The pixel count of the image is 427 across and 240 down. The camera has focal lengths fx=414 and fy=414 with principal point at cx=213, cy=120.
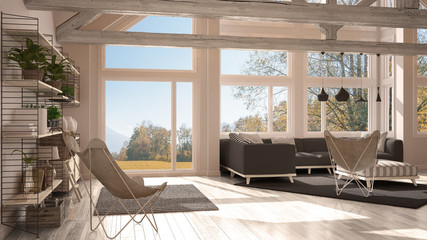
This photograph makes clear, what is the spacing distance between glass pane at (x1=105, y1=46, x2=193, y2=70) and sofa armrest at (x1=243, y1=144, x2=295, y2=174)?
2.46 meters

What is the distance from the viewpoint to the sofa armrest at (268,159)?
742 centimetres

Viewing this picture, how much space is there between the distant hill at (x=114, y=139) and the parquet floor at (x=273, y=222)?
2.81 meters

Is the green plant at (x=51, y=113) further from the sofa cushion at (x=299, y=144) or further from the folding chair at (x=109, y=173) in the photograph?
the sofa cushion at (x=299, y=144)

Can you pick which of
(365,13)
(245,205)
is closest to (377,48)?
(365,13)

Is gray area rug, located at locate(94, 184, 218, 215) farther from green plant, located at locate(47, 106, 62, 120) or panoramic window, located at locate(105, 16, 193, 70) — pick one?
panoramic window, located at locate(105, 16, 193, 70)

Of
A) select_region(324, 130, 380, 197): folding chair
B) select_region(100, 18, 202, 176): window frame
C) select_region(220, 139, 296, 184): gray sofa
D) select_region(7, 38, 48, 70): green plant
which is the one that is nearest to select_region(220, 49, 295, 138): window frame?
select_region(100, 18, 202, 176): window frame

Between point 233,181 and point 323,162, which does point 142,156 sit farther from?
point 323,162

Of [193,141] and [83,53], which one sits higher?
[83,53]

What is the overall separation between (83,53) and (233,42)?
118 inches

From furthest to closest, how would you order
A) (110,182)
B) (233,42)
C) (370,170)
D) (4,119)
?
(233,42), (370,170), (4,119), (110,182)

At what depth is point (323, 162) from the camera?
896 centimetres

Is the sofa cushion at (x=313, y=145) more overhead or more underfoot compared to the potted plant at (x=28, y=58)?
more underfoot

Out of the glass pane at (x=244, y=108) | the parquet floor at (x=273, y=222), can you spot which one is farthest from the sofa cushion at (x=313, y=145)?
the parquet floor at (x=273, y=222)

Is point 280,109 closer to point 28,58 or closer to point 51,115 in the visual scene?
point 51,115
